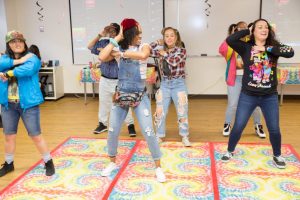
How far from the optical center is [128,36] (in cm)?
262

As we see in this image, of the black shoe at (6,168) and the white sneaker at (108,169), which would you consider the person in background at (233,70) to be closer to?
the white sneaker at (108,169)

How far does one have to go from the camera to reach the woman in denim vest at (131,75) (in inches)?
102

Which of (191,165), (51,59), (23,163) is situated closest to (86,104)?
(51,59)

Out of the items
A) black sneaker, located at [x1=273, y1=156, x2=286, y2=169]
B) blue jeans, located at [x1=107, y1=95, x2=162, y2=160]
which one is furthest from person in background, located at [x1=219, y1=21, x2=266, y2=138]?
blue jeans, located at [x1=107, y1=95, x2=162, y2=160]

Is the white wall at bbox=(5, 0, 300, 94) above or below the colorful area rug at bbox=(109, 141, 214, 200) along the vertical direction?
above

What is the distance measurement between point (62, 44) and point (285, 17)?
15.2ft

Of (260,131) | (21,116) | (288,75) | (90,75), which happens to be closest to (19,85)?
(21,116)

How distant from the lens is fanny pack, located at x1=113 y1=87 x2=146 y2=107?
270 centimetres

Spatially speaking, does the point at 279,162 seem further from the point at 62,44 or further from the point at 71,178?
the point at 62,44

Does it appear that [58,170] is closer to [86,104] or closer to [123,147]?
[123,147]

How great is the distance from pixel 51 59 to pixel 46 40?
42cm

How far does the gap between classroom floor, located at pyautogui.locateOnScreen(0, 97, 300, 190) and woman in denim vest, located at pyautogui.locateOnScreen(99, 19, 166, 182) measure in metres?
1.26

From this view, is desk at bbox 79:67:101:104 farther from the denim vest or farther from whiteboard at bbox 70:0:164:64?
the denim vest

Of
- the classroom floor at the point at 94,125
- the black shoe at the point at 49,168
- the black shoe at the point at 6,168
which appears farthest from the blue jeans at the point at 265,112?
the black shoe at the point at 6,168
